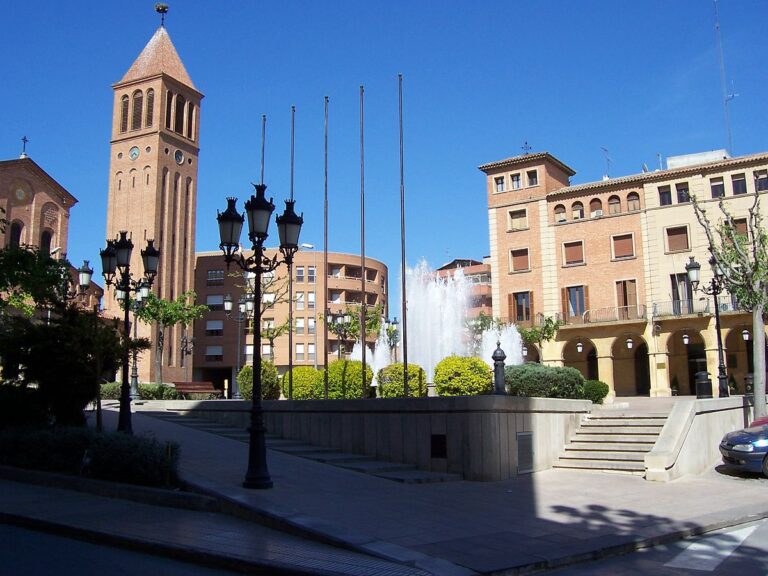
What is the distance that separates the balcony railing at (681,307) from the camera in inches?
1526

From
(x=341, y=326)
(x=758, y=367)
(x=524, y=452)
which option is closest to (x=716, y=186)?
(x=341, y=326)

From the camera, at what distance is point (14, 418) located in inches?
508

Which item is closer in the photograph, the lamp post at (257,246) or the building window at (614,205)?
the lamp post at (257,246)

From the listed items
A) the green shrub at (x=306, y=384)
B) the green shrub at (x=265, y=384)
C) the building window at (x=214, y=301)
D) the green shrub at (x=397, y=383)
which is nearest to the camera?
the green shrub at (x=397, y=383)

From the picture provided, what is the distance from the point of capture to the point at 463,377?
60.4 ft

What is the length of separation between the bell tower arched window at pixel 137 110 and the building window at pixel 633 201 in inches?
1600

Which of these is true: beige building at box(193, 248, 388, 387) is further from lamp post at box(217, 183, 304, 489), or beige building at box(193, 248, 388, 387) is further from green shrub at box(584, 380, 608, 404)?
lamp post at box(217, 183, 304, 489)

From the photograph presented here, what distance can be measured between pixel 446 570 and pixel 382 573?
571mm

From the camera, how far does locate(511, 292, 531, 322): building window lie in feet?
148

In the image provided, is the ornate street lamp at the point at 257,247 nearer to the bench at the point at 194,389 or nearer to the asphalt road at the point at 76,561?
the asphalt road at the point at 76,561

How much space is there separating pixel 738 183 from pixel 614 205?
6.81m

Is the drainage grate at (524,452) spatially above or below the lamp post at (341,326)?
below

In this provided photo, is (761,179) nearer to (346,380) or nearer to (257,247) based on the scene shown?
(346,380)

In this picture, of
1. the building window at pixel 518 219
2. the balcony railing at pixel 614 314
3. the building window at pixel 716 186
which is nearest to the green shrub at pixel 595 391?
the balcony railing at pixel 614 314
